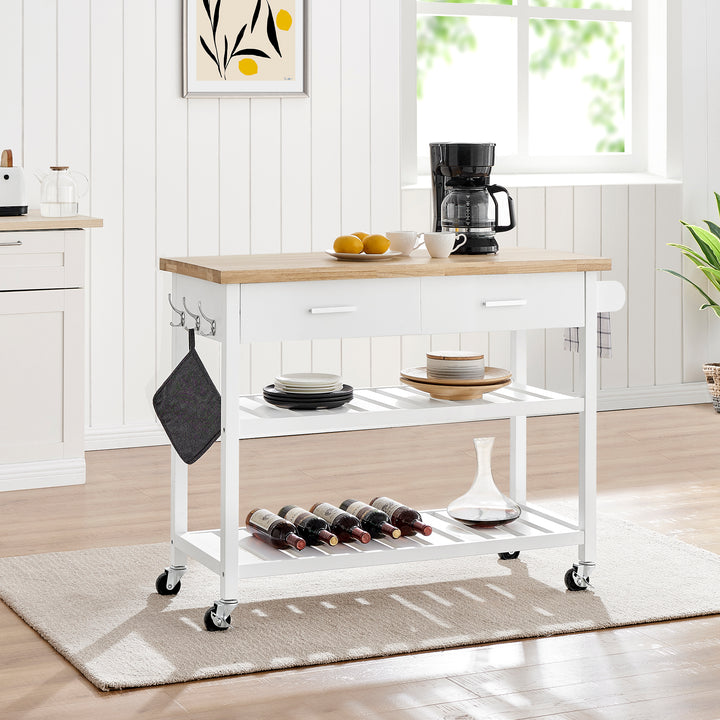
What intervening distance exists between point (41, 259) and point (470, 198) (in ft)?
5.59

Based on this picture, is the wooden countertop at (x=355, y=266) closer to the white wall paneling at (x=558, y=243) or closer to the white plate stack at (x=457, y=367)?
the white plate stack at (x=457, y=367)

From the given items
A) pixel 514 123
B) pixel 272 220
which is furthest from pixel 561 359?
pixel 272 220

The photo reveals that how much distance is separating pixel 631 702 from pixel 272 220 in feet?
10.5

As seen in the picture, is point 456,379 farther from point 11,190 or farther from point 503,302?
point 11,190

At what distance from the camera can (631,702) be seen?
2686 millimetres

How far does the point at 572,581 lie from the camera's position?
11.2 feet

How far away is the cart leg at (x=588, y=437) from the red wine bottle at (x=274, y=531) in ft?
2.43

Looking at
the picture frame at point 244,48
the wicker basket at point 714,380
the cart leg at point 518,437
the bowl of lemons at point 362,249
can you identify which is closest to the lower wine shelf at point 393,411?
the cart leg at point 518,437

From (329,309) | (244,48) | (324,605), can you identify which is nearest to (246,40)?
(244,48)

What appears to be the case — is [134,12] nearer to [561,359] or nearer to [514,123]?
[514,123]

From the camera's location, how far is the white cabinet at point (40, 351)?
446cm

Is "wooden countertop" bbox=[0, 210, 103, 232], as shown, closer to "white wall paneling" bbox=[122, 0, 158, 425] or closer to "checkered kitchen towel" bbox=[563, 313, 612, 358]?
"white wall paneling" bbox=[122, 0, 158, 425]

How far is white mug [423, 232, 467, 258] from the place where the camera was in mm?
3271

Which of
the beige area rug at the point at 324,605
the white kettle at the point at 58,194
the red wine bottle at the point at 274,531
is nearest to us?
the beige area rug at the point at 324,605
